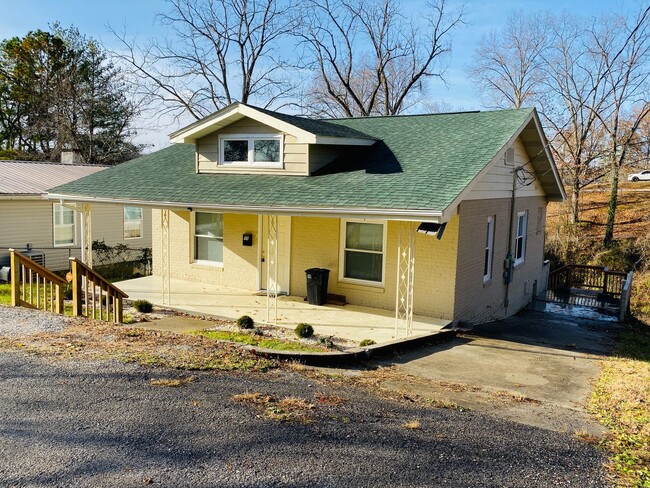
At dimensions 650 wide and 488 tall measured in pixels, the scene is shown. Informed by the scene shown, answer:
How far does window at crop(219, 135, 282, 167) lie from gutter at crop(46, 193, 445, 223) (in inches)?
85.8

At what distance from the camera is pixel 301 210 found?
1091 cm

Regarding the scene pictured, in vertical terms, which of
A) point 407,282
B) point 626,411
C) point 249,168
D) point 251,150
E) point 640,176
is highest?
point 640,176

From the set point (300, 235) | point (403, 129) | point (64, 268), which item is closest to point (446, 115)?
point (403, 129)

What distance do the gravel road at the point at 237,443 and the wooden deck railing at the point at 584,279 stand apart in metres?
16.1

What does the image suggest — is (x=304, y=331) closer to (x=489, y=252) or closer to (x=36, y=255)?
(x=489, y=252)

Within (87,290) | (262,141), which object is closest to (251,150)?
(262,141)

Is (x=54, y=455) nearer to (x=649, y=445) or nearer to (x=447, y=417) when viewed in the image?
(x=447, y=417)

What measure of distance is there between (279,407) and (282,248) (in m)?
8.50

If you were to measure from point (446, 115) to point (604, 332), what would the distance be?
7286 millimetres

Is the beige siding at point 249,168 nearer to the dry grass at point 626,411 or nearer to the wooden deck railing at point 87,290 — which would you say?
the wooden deck railing at point 87,290

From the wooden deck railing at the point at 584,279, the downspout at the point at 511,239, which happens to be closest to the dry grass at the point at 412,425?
the downspout at the point at 511,239

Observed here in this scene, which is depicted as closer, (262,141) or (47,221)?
(262,141)

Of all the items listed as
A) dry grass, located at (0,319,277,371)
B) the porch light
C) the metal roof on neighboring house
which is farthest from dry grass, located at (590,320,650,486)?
the metal roof on neighboring house

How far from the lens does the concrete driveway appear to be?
6895mm
